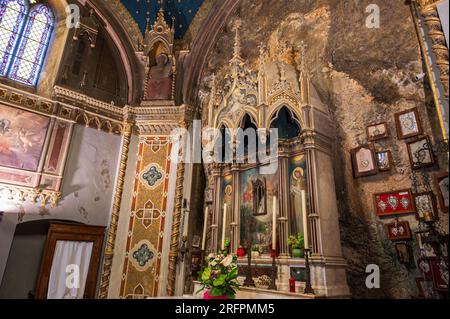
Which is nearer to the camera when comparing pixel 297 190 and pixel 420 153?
pixel 420 153

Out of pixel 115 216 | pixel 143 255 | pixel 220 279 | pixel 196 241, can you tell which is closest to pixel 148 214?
pixel 115 216

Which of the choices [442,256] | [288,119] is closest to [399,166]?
[442,256]

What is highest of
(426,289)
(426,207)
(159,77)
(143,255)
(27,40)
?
(27,40)

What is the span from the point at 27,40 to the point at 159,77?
162 inches

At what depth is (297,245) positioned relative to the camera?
4.96 metres

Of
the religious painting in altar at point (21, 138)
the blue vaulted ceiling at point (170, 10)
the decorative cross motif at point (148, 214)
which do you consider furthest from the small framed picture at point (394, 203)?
the blue vaulted ceiling at point (170, 10)

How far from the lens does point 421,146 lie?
170 inches

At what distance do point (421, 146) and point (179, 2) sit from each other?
9284 millimetres

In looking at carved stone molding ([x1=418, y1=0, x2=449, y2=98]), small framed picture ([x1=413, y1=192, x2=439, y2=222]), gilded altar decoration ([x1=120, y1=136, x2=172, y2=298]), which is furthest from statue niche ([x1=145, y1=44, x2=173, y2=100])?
small framed picture ([x1=413, y1=192, x2=439, y2=222])

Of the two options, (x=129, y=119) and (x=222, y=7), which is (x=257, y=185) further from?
(x=222, y=7)

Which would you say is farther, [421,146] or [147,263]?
[147,263]

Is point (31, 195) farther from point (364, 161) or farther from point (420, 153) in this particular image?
point (420, 153)

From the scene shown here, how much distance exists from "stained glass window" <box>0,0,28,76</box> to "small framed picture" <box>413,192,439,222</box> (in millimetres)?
10505

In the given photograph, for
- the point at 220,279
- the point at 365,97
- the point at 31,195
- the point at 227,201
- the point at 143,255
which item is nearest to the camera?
the point at 220,279
